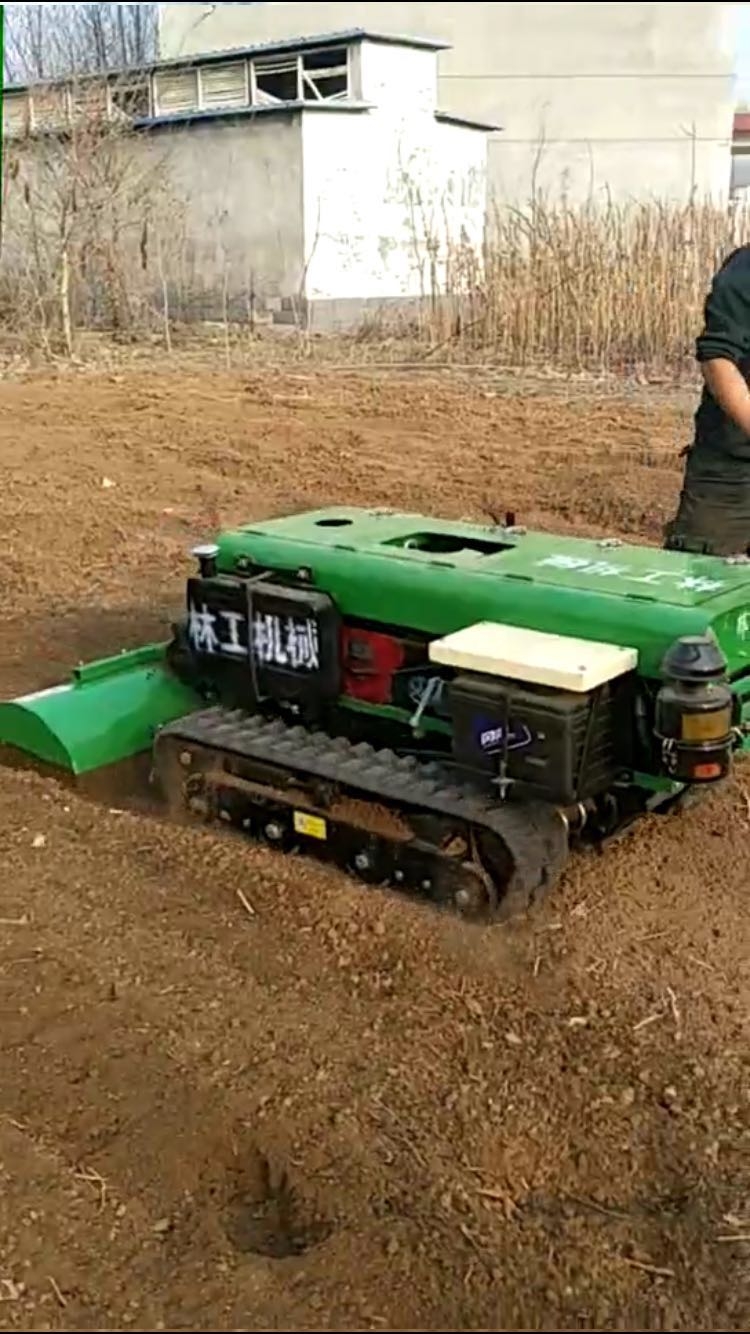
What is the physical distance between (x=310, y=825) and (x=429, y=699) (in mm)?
451

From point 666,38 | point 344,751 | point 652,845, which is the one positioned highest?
point 666,38

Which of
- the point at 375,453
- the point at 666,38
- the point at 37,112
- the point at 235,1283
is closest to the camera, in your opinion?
the point at 666,38

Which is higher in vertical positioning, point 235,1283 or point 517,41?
point 517,41

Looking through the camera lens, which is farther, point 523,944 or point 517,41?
point 523,944

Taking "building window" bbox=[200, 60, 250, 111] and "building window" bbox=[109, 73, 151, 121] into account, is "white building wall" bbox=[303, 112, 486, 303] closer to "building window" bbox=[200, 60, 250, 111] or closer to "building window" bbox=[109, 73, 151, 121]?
"building window" bbox=[200, 60, 250, 111]

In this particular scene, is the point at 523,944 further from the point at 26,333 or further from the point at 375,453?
the point at 26,333

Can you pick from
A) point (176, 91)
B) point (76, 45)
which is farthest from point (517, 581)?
point (176, 91)

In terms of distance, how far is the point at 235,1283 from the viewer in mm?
2564

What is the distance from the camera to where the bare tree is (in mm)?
17922

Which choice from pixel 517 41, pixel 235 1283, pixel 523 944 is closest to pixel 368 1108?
pixel 235 1283

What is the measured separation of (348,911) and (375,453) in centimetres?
713

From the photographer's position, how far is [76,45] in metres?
19.3

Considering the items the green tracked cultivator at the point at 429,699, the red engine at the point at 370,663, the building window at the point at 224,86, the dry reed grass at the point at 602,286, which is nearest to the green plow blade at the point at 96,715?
the green tracked cultivator at the point at 429,699

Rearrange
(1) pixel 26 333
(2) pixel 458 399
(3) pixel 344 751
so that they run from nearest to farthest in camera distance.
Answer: (3) pixel 344 751 < (2) pixel 458 399 < (1) pixel 26 333
